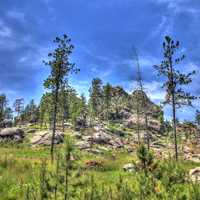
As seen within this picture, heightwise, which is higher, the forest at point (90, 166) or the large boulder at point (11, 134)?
the large boulder at point (11, 134)

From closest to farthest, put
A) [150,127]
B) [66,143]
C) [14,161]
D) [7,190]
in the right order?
1. [66,143]
2. [7,190]
3. [14,161]
4. [150,127]

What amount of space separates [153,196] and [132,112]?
482 feet

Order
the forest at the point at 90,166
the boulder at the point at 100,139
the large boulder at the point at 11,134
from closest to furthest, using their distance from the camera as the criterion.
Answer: the forest at the point at 90,166 < the large boulder at the point at 11,134 < the boulder at the point at 100,139

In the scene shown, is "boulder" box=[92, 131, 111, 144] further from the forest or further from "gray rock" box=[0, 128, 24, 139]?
"gray rock" box=[0, 128, 24, 139]

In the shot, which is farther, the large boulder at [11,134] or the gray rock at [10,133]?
the gray rock at [10,133]

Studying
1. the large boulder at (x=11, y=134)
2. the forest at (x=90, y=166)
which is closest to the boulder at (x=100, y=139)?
the forest at (x=90, y=166)

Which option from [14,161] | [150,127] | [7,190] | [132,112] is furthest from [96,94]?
[7,190]

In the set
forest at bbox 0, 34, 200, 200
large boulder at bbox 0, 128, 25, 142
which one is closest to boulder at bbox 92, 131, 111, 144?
forest at bbox 0, 34, 200, 200

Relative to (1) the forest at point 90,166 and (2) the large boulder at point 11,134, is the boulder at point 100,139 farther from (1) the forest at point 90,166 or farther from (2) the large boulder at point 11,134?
(2) the large boulder at point 11,134

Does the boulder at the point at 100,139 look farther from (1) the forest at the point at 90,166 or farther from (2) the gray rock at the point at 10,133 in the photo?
(2) the gray rock at the point at 10,133

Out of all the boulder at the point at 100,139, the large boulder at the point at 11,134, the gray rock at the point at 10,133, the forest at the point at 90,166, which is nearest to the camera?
the forest at the point at 90,166

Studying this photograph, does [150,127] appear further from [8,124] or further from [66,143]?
[66,143]

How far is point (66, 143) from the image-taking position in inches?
458

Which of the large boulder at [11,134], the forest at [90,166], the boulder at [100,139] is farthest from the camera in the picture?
the boulder at [100,139]
